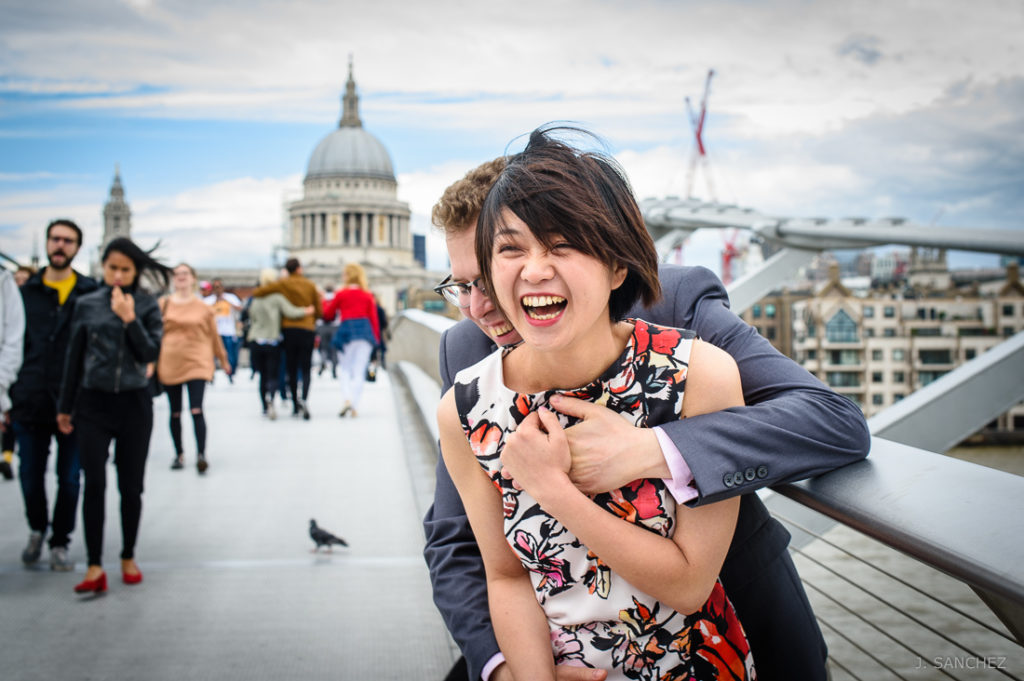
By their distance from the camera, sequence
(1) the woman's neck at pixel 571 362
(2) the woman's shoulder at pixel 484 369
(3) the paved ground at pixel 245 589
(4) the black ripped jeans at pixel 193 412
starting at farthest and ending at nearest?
(4) the black ripped jeans at pixel 193 412
(3) the paved ground at pixel 245 589
(2) the woman's shoulder at pixel 484 369
(1) the woman's neck at pixel 571 362

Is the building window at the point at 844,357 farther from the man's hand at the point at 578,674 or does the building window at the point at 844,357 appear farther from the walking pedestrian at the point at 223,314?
the man's hand at the point at 578,674

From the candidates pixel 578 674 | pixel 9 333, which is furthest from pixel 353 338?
pixel 578 674

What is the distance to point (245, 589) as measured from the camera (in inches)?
163

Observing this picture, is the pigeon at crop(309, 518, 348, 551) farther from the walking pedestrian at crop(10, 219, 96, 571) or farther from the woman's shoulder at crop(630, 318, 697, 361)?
the woman's shoulder at crop(630, 318, 697, 361)

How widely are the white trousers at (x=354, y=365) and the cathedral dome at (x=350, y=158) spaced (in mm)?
96366

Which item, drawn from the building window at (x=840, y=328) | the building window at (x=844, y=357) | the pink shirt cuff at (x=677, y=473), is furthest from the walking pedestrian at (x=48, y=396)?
the building window at (x=844, y=357)

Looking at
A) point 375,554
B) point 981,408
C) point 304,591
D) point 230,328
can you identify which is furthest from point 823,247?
point 230,328

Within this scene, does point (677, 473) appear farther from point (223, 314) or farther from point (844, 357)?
point (844, 357)

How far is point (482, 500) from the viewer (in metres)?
1.70

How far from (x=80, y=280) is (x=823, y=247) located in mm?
6463

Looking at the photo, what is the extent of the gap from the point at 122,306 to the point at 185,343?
2.65 m

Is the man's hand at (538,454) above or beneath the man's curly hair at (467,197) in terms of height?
beneath

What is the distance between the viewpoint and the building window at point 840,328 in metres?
57.6

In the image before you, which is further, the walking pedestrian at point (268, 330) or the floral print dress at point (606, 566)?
the walking pedestrian at point (268, 330)
